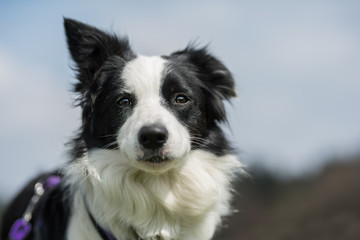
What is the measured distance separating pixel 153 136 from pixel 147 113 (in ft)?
0.98

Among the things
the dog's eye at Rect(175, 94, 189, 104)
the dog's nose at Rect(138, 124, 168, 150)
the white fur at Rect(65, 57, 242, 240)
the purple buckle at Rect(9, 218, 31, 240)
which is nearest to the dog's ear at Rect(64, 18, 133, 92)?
the white fur at Rect(65, 57, 242, 240)

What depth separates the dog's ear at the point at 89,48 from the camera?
454cm

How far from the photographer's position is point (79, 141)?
448 cm

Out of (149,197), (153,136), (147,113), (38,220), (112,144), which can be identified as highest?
(147,113)

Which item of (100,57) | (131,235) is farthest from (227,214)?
(100,57)

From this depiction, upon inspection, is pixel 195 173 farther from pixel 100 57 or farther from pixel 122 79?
pixel 100 57

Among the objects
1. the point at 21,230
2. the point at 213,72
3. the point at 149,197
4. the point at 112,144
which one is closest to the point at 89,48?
the point at 112,144

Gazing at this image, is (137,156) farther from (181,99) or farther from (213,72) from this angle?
(213,72)

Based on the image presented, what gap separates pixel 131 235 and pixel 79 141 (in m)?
1.09

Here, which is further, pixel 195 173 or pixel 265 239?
pixel 265 239

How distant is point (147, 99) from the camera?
4219 mm

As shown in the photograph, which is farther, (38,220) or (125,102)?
(38,220)

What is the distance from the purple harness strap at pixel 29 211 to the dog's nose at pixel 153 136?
1.57 m

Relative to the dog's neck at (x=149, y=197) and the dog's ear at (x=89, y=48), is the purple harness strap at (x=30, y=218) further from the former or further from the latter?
the dog's ear at (x=89, y=48)
